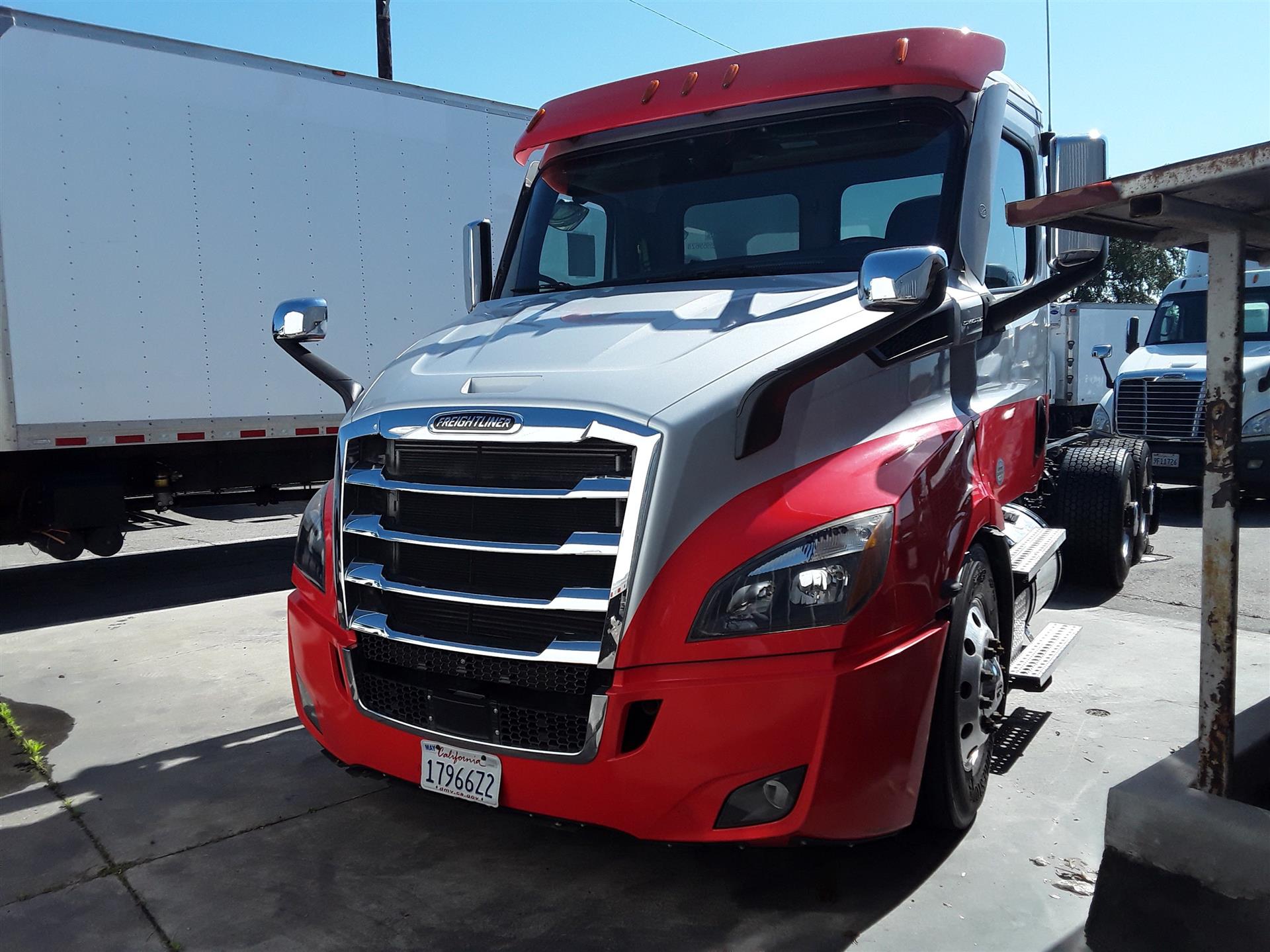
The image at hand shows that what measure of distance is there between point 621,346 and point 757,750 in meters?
1.34

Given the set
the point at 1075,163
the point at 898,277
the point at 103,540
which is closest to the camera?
the point at 898,277

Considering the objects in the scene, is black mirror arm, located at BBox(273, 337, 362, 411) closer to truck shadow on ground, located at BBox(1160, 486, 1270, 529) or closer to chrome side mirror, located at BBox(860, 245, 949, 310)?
chrome side mirror, located at BBox(860, 245, 949, 310)

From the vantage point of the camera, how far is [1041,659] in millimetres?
4336

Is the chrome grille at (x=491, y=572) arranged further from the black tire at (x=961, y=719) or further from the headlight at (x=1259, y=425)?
the headlight at (x=1259, y=425)

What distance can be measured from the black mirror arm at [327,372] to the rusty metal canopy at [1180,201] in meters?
Answer: 2.62

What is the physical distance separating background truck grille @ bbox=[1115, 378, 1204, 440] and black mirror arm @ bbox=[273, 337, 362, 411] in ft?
34.1

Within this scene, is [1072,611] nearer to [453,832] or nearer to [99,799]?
[453,832]

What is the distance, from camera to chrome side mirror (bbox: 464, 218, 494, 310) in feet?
17.1

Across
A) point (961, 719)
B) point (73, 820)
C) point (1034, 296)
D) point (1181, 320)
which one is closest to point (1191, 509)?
point (1181, 320)

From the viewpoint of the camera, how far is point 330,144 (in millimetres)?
9156

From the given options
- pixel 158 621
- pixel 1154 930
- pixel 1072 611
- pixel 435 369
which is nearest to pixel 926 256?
pixel 435 369

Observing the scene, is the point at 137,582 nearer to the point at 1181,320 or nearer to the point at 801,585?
the point at 801,585

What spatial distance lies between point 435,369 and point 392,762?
1288 mm

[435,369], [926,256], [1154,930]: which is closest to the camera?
[1154,930]
